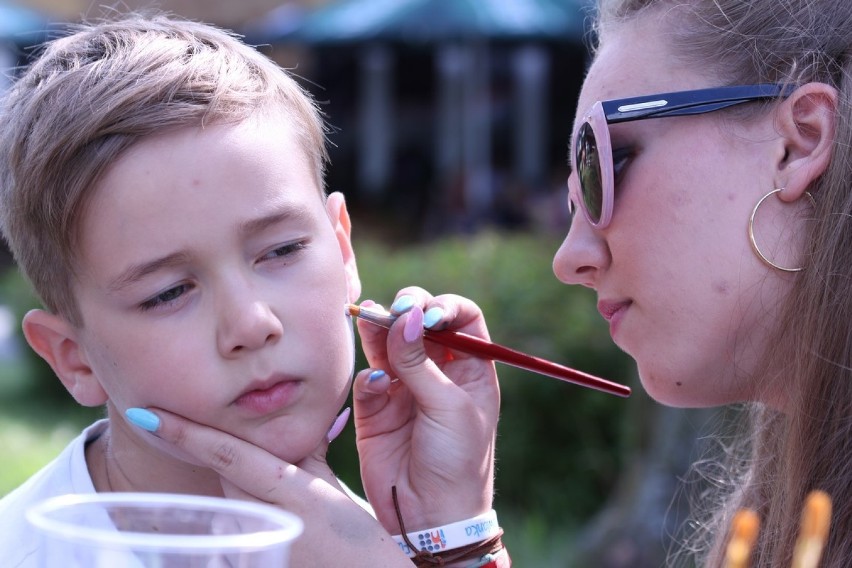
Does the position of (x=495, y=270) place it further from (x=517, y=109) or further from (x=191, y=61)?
(x=517, y=109)

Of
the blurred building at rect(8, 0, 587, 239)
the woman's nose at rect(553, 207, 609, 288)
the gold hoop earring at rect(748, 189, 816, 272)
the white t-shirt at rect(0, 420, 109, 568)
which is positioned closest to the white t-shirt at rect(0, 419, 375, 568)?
the white t-shirt at rect(0, 420, 109, 568)

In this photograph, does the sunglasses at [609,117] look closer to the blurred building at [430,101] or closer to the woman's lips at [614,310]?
the woman's lips at [614,310]

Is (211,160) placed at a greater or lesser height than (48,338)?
greater

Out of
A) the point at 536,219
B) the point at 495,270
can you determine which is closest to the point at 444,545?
the point at 495,270

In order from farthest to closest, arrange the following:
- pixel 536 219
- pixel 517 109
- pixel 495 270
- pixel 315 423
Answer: pixel 517 109 < pixel 536 219 < pixel 495 270 < pixel 315 423

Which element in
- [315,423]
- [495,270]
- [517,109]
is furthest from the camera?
[517,109]

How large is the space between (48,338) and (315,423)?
0.60 metres

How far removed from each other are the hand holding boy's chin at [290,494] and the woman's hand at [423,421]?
269 mm

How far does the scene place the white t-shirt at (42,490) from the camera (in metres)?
1.67

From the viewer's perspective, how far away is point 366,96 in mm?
17984

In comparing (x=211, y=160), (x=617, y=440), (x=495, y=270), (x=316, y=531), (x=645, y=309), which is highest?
(x=211, y=160)

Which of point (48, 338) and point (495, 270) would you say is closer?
point (48, 338)

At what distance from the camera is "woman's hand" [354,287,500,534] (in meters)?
1.99

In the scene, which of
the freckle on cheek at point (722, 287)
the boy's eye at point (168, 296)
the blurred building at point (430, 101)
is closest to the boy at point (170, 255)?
the boy's eye at point (168, 296)
